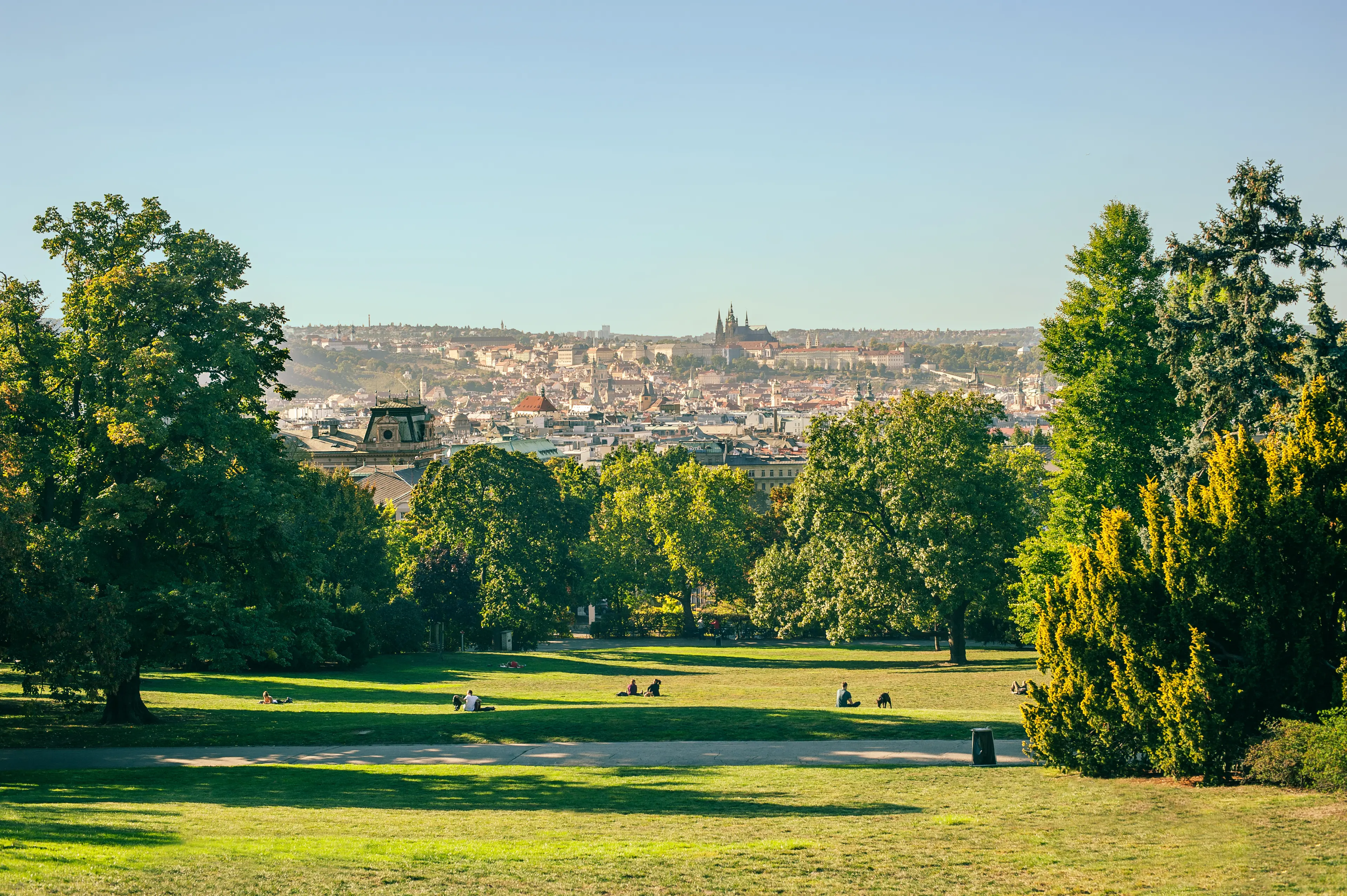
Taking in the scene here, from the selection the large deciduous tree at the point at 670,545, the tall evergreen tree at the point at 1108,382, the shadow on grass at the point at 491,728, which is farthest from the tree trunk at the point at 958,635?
the large deciduous tree at the point at 670,545

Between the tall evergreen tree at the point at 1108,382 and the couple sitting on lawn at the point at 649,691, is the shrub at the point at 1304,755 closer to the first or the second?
the tall evergreen tree at the point at 1108,382

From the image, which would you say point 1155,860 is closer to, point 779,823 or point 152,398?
point 779,823

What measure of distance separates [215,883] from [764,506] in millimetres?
131871

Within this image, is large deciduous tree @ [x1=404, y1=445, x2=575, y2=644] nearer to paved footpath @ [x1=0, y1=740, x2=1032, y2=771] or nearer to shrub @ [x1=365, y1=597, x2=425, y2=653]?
shrub @ [x1=365, y1=597, x2=425, y2=653]

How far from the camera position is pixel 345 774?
78.6 ft

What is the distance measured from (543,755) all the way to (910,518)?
96.7 ft

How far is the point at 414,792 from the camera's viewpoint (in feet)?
73.2

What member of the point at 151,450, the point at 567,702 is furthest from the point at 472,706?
the point at 151,450

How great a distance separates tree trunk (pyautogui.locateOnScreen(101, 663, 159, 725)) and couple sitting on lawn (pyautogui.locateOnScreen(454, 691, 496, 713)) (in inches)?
287

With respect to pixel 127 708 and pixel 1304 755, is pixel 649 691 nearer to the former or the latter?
pixel 127 708

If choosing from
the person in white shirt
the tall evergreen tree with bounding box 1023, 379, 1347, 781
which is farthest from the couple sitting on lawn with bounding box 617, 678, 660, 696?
the tall evergreen tree with bounding box 1023, 379, 1347, 781

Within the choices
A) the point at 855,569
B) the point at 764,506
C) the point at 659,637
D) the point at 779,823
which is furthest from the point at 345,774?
the point at 764,506

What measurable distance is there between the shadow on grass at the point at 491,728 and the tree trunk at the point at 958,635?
20.7 metres

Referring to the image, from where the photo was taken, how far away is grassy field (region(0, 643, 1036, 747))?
28312 millimetres
